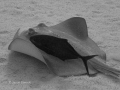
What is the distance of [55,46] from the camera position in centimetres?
287

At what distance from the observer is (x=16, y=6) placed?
501cm

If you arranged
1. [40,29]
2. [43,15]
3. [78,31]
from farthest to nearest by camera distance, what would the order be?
1. [43,15]
2. [78,31]
3. [40,29]

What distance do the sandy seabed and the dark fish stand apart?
0.24 m

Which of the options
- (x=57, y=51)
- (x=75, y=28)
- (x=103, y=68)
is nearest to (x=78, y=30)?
(x=75, y=28)

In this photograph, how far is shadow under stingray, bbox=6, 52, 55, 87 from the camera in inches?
107

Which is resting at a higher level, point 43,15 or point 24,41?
point 24,41

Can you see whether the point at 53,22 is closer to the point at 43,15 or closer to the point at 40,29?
the point at 43,15

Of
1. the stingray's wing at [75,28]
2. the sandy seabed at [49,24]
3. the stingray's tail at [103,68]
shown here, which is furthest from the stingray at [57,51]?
the stingray's wing at [75,28]

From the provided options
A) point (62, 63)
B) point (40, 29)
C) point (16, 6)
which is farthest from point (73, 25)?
point (16, 6)

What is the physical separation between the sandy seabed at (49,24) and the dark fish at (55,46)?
24 cm

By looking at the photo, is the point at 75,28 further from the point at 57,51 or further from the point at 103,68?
the point at 103,68

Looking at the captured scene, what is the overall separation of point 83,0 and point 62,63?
313cm

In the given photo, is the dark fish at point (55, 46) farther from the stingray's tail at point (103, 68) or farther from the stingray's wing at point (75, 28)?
the stingray's wing at point (75, 28)

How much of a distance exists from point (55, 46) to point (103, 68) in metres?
0.64
